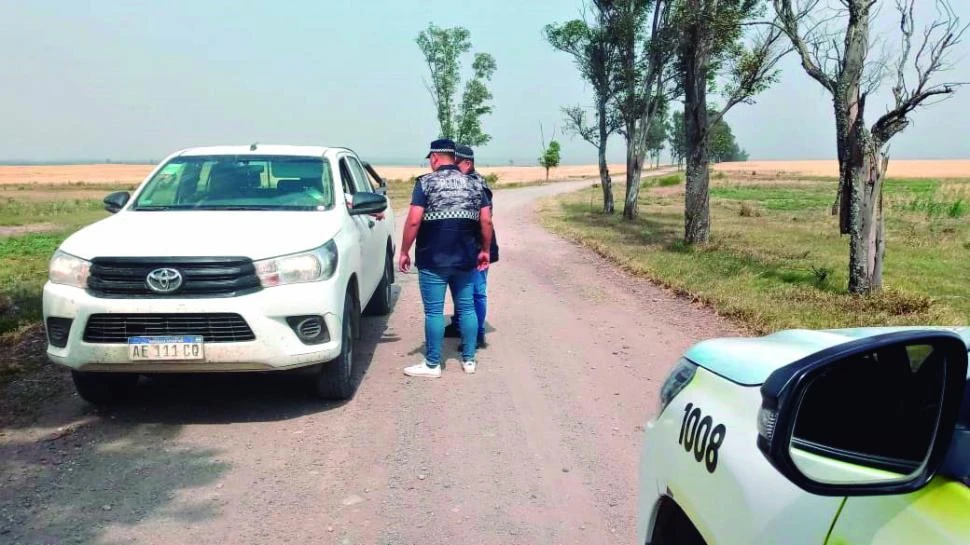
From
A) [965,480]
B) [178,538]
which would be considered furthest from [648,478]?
[178,538]

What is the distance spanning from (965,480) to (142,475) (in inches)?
160

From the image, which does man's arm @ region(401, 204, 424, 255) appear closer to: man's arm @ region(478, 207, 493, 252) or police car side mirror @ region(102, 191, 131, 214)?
man's arm @ region(478, 207, 493, 252)

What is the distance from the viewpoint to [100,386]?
5270mm

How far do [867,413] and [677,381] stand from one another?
75 cm

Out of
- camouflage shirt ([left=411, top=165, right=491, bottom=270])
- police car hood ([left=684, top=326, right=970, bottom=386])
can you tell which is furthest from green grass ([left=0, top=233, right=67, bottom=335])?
police car hood ([left=684, top=326, right=970, bottom=386])

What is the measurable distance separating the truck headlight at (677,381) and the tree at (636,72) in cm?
2023

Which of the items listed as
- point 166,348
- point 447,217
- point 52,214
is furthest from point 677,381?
point 52,214

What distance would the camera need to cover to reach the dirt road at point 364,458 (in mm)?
3727

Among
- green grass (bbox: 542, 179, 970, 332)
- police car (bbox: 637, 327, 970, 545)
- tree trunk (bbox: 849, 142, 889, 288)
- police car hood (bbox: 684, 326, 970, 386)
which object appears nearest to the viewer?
police car (bbox: 637, 327, 970, 545)

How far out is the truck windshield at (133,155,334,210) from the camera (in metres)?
6.26

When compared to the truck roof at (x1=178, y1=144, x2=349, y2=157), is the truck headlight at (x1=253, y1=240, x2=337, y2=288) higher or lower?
lower

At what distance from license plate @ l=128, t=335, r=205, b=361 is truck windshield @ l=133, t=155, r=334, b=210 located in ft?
5.20

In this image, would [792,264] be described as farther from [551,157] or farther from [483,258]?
[551,157]

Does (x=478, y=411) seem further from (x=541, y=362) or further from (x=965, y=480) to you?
(x=965, y=480)
